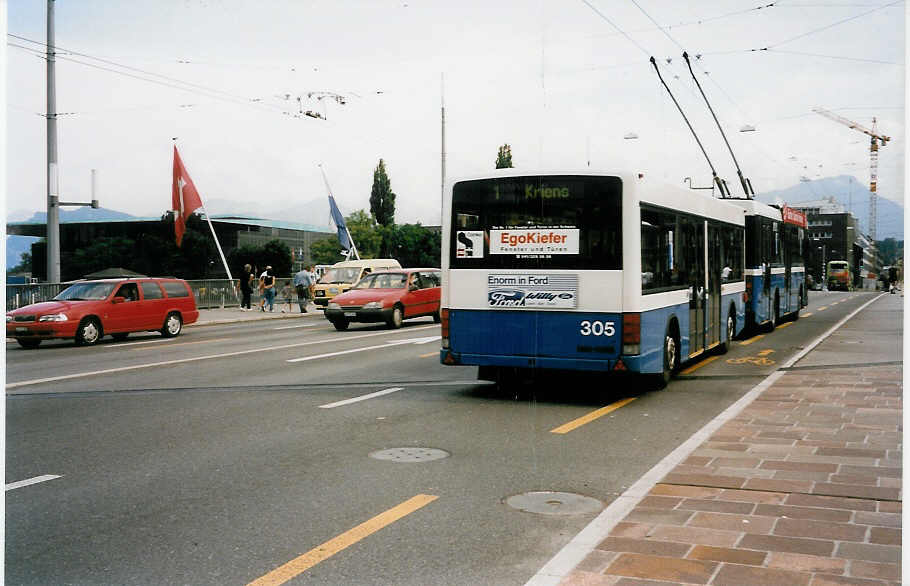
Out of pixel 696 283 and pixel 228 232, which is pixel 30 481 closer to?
pixel 696 283

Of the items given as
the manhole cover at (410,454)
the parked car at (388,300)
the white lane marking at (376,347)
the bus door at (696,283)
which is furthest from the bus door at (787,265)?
the manhole cover at (410,454)

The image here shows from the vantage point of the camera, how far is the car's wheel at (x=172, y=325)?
23.3m

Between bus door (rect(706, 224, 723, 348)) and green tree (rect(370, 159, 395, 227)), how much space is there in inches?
3673

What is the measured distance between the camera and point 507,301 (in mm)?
10727

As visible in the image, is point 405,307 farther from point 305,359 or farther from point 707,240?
point 707,240

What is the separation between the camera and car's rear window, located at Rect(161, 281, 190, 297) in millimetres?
23625

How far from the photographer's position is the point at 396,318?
80.9 feet

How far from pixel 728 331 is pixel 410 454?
405 inches

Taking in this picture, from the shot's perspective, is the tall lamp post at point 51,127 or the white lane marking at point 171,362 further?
the white lane marking at point 171,362

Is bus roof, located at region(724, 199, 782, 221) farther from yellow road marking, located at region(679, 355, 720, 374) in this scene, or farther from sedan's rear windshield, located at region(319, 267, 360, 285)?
sedan's rear windshield, located at region(319, 267, 360, 285)

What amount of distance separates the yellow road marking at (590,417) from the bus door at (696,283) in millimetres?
2866

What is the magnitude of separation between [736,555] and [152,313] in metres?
19.9

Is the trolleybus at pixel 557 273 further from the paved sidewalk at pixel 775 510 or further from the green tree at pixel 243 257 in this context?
the green tree at pixel 243 257

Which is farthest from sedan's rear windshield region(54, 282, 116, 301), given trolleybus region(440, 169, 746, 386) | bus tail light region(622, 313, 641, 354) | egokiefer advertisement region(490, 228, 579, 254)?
bus tail light region(622, 313, 641, 354)
